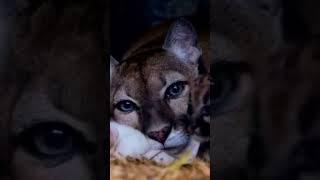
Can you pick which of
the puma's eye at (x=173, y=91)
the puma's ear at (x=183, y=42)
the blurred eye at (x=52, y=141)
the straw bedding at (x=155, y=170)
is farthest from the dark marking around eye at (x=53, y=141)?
the puma's ear at (x=183, y=42)

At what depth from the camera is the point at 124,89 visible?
3059 millimetres

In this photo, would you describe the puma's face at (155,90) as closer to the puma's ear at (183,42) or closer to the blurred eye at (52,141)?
the puma's ear at (183,42)

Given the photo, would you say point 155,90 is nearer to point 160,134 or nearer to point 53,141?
point 160,134

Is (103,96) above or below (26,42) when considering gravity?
below

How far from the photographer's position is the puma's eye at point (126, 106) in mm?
3057

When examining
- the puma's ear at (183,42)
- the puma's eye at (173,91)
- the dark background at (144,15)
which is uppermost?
the dark background at (144,15)

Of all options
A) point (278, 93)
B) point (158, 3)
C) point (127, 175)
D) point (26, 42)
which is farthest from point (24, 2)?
point (278, 93)

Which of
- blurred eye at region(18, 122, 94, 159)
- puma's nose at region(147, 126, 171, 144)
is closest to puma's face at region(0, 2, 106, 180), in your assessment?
blurred eye at region(18, 122, 94, 159)

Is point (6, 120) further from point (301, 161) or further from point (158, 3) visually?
point (301, 161)

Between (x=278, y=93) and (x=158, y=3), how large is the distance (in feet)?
2.11

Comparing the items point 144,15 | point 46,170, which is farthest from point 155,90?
point 46,170

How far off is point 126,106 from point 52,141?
0.35 metres

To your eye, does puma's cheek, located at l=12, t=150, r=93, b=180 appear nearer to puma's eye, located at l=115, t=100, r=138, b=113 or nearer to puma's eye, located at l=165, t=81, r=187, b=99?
puma's eye, located at l=115, t=100, r=138, b=113

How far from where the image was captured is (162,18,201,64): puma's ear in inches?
120
